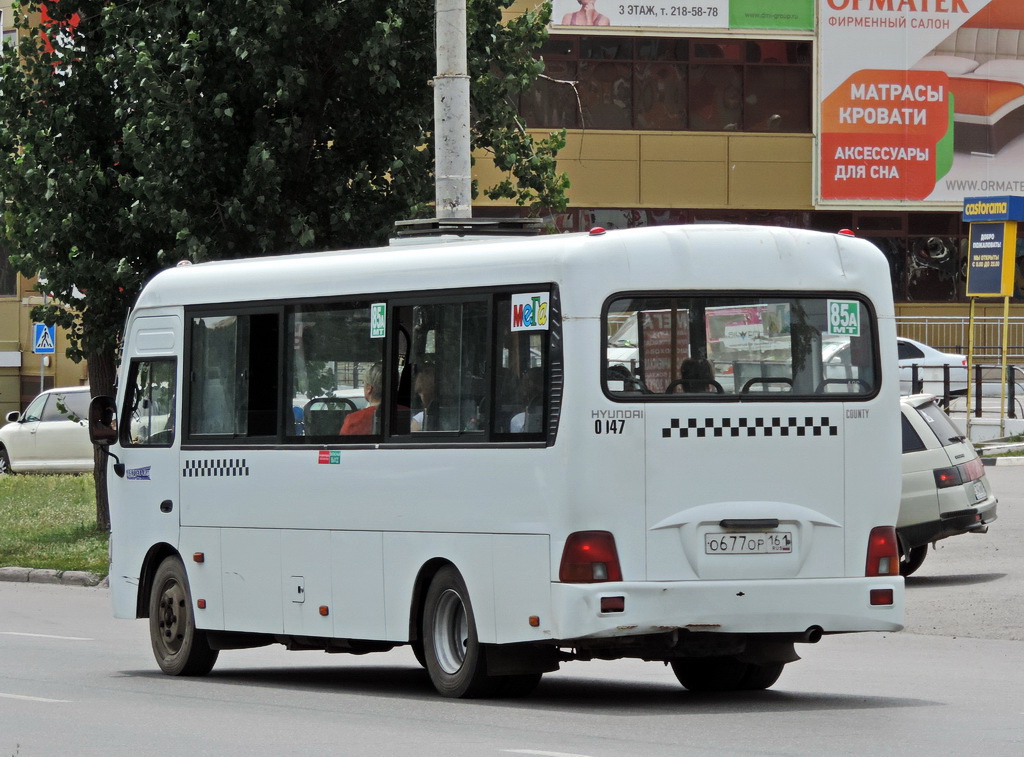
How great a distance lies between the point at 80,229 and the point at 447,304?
11345 mm

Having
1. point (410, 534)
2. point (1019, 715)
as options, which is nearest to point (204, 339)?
point (410, 534)

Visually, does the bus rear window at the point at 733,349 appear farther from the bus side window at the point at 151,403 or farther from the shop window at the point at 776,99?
the shop window at the point at 776,99

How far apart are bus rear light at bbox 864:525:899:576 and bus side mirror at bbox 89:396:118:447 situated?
18.7ft

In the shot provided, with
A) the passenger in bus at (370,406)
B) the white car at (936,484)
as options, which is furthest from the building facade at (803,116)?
the passenger in bus at (370,406)

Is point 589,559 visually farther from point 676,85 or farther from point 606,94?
point 676,85

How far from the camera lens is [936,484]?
18281mm

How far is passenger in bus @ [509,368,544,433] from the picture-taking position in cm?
1076

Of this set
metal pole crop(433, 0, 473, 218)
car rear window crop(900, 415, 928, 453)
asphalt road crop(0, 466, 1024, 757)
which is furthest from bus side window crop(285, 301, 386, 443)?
car rear window crop(900, 415, 928, 453)

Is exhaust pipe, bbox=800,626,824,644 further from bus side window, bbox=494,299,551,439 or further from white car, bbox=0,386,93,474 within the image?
white car, bbox=0,386,93,474

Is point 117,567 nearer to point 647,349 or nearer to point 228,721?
point 228,721

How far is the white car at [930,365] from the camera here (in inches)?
1560

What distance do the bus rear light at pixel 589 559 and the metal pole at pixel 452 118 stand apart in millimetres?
6061

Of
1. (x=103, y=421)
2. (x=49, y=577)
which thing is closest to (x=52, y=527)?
(x=49, y=577)

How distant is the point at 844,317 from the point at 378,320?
2744 mm
